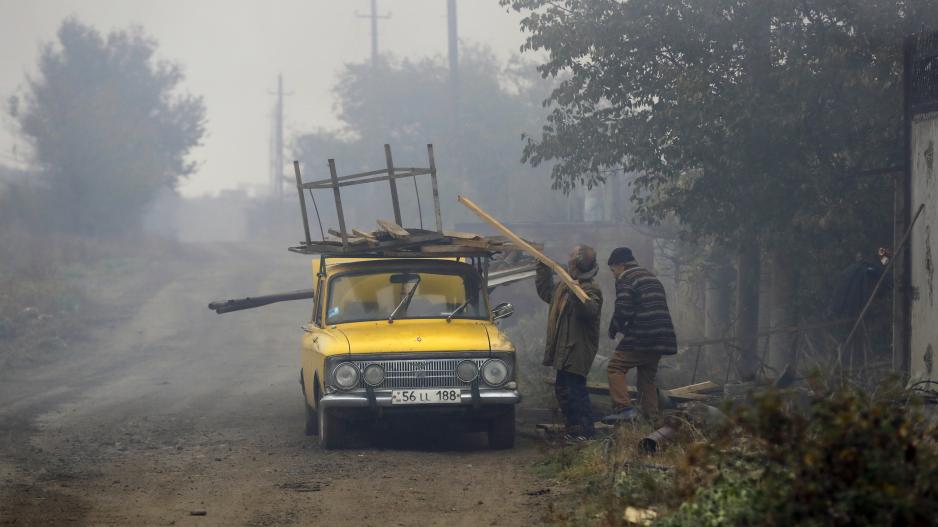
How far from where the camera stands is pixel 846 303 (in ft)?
42.8

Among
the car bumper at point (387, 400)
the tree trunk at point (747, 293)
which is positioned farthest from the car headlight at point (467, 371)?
the tree trunk at point (747, 293)

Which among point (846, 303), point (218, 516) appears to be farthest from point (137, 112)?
point (218, 516)

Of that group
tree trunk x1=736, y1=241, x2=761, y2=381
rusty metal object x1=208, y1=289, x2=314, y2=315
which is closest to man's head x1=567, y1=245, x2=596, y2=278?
rusty metal object x1=208, y1=289, x2=314, y2=315

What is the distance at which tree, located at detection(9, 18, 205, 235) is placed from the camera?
4278 cm

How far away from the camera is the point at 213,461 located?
973cm

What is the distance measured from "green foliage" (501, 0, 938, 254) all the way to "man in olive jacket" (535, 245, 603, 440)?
13.8 feet

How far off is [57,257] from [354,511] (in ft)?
95.5

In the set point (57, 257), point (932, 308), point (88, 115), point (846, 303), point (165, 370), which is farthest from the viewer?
point (88, 115)

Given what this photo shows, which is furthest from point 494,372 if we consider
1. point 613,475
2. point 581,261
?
point 613,475

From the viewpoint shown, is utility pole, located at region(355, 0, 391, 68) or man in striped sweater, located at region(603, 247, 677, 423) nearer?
man in striped sweater, located at region(603, 247, 677, 423)

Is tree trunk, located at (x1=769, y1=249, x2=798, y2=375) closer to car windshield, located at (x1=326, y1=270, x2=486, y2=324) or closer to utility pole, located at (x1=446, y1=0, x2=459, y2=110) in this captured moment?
car windshield, located at (x1=326, y1=270, x2=486, y2=324)

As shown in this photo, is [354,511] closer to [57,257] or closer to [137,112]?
[57,257]

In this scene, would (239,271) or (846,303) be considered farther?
(239,271)

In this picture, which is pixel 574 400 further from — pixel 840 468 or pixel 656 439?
pixel 840 468
